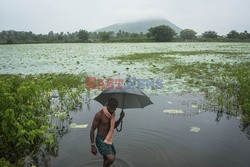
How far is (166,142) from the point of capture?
5750 mm

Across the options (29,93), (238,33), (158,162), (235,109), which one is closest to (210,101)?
(235,109)

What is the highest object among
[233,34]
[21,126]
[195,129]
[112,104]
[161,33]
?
[233,34]

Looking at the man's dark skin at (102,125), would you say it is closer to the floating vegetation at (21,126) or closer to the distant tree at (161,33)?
the floating vegetation at (21,126)

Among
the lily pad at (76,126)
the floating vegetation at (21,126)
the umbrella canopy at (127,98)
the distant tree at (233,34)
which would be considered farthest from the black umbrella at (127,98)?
the distant tree at (233,34)

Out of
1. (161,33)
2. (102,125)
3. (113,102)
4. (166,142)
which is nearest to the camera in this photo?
(113,102)

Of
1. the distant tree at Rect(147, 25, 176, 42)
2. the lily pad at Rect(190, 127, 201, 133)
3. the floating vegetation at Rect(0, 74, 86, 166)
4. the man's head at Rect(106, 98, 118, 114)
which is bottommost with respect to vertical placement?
the lily pad at Rect(190, 127, 201, 133)

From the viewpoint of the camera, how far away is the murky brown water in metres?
4.89

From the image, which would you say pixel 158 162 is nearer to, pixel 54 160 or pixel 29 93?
pixel 54 160

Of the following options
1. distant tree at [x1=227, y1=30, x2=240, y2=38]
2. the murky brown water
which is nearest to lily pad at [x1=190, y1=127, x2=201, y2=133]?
the murky brown water

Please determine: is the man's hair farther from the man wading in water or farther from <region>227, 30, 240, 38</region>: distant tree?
<region>227, 30, 240, 38</region>: distant tree

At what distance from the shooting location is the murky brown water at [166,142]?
489 centimetres

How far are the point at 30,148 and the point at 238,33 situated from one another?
322 feet

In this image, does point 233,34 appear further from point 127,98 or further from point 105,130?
point 105,130

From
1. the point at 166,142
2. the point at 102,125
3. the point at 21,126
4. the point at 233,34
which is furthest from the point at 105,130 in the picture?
the point at 233,34
